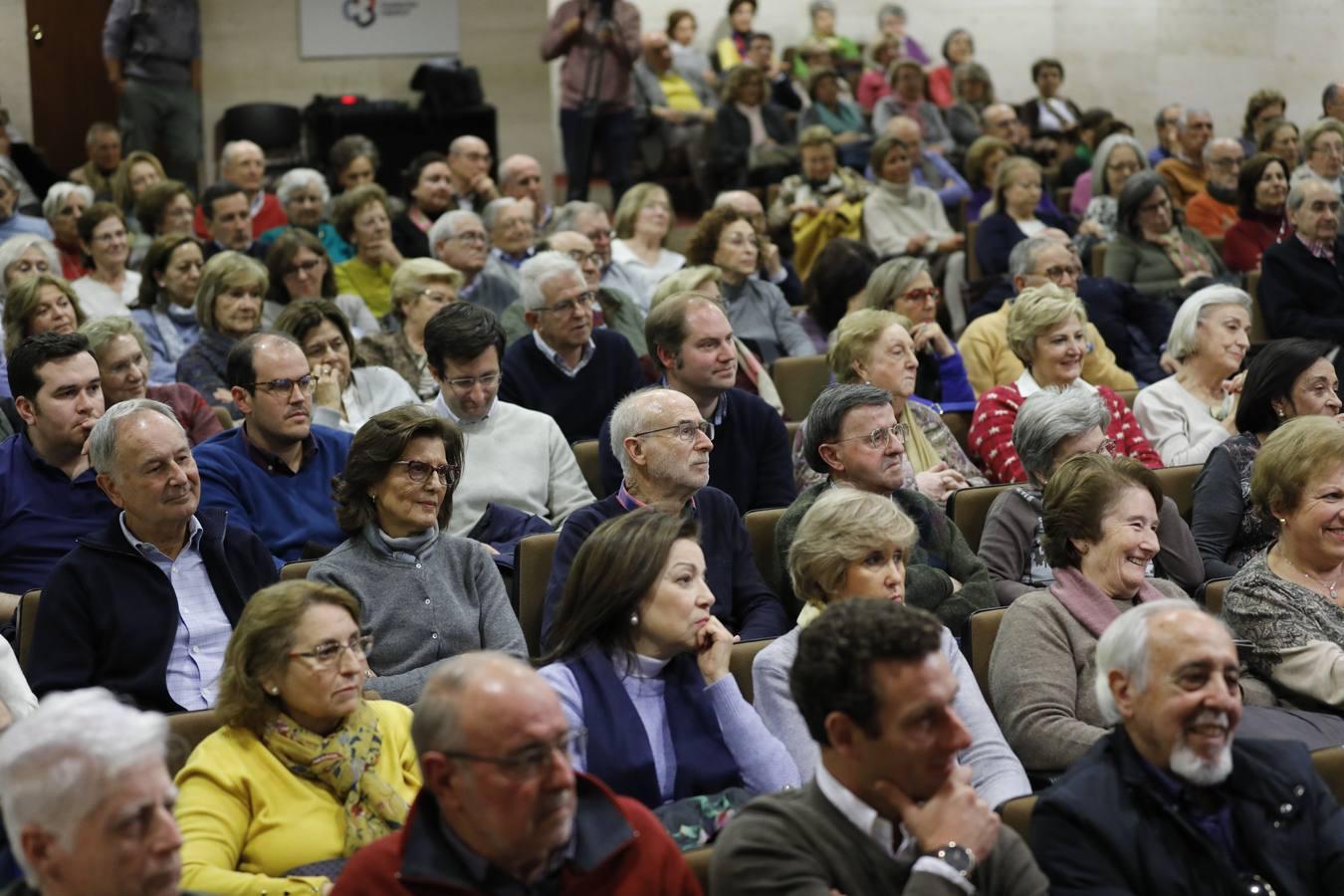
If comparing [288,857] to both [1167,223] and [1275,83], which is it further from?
[1275,83]

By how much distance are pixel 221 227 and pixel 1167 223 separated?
3868mm

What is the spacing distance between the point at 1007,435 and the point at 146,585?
2.41 meters

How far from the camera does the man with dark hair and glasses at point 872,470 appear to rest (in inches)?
145

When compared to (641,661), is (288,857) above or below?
below

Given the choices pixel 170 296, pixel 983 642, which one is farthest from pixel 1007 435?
pixel 170 296

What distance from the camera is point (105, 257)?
636 cm

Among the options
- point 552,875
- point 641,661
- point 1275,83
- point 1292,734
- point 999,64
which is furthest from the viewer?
point 999,64

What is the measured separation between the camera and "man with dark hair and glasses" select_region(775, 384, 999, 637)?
12.1 ft

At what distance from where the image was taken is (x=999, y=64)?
510 inches

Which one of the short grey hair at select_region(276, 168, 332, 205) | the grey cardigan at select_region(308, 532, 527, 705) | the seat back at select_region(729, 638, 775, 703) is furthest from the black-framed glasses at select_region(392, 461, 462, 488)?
the short grey hair at select_region(276, 168, 332, 205)

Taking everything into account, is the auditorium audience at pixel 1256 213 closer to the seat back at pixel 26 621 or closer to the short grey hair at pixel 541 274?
the short grey hair at pixel 541 274

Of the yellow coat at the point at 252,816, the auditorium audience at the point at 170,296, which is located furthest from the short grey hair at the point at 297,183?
the yellow coat at the point at 252,816

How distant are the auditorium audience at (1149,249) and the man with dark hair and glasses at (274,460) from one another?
3.83 meters

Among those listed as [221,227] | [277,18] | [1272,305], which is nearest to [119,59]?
[277,18]
